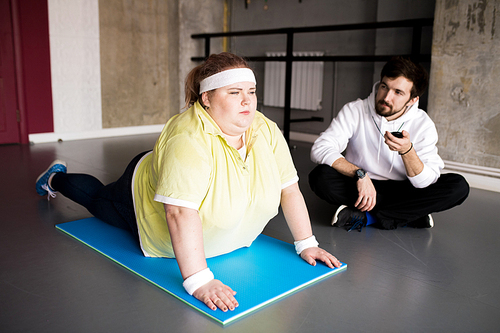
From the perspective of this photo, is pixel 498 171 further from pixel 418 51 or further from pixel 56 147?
A: pixel 56 147

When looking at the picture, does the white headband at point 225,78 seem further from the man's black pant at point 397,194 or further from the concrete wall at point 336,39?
the concrete wall at point 336,39

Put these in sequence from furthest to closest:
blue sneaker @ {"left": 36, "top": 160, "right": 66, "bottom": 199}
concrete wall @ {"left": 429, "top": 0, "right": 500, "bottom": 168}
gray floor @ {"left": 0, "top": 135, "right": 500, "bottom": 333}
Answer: concrete wall @ {"left": 429, "top": 0, "right": 500, "bottom": 168} → blue sneaker @ {"left": 36, "top": 160, "right": 66, "bottom": 199} → gray floor @ {"left": 0, "top": 135, "right": 500, "bottom": 333}

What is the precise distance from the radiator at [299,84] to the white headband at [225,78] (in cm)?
348

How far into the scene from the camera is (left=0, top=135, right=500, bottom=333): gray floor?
1.27m

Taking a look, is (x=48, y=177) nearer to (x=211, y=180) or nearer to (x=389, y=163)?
(x=211, y=180)

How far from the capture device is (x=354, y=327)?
49.6 inches

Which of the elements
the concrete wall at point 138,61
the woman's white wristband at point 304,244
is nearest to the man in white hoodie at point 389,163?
the woman's white wristband at point 304,244

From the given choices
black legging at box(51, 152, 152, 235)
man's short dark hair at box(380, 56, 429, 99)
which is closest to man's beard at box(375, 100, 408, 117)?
man's short dark hair at box(380, 56, 429, 99)

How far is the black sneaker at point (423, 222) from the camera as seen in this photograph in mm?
2188

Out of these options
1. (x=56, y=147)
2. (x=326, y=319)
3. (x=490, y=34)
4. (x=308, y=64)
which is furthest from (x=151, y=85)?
(x=326, y=319)

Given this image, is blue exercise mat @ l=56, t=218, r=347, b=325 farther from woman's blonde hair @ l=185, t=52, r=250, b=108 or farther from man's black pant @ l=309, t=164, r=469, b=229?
woman's blonde hair @ l=185, t=52, r=250, b=108

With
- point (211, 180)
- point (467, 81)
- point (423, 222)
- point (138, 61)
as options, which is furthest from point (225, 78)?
point (138, 61)

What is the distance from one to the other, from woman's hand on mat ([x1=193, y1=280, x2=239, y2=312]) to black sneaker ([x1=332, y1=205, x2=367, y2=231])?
949 millimetres

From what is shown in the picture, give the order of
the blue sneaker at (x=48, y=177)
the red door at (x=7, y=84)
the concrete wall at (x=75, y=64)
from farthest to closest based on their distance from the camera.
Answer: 1. the concrete wall at (x=75, y=64)
2. the red door at (x=7, y=84)
3. the blue sneaker at (x=48, y=177)
